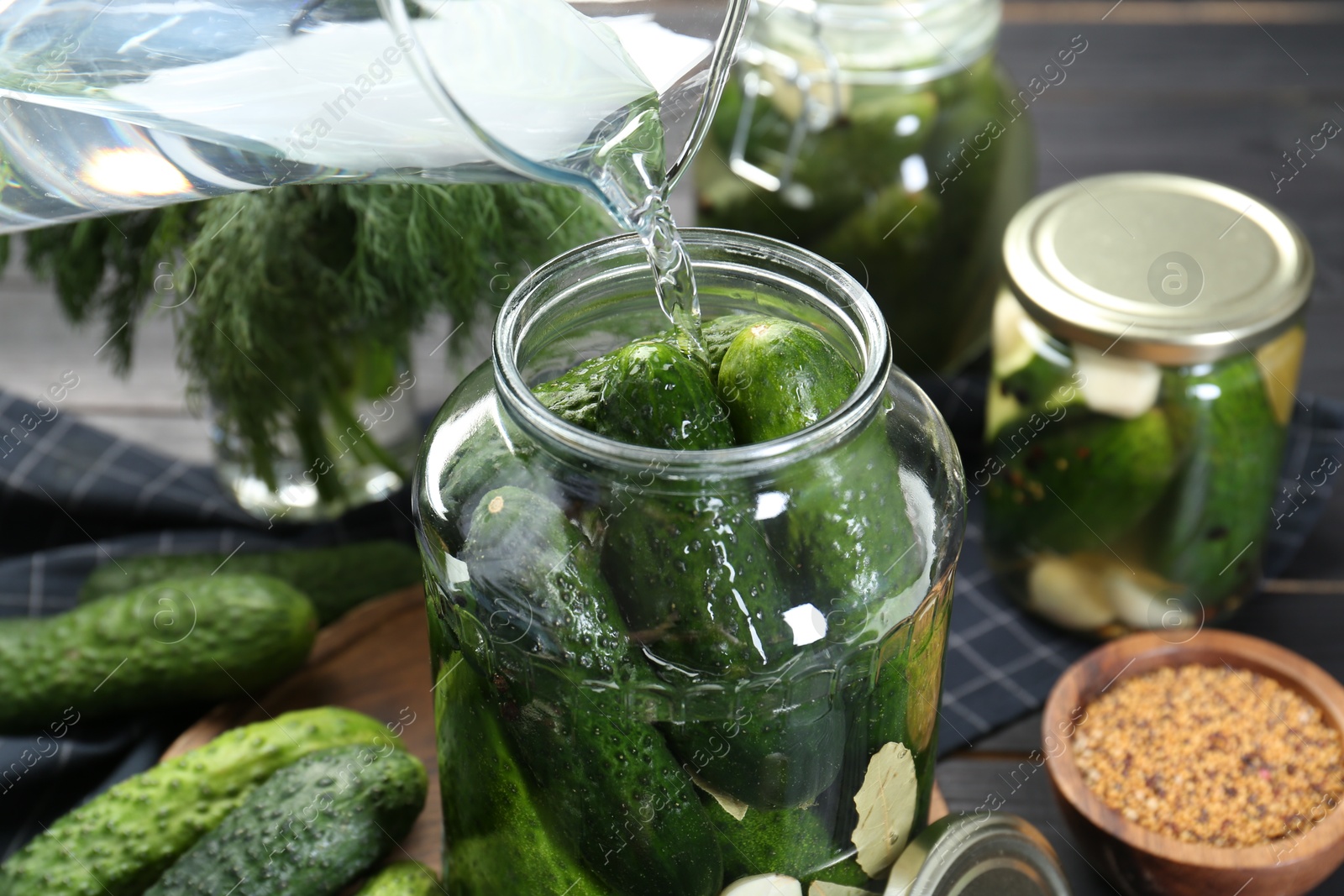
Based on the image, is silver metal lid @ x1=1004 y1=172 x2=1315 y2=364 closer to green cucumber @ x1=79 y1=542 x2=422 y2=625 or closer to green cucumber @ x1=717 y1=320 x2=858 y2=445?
green cucumber @ x1=717 y1=320 x2=858 y2=445

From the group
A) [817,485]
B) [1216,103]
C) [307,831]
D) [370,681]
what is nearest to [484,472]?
[817,485]

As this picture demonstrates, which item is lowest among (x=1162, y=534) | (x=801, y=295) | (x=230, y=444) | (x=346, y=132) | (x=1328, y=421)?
(x=1328, y=421)

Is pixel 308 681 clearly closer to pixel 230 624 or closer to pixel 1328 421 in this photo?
pixel 230 624

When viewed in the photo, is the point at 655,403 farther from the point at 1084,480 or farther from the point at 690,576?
the point at 1084,480

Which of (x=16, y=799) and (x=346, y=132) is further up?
(x=346, y=132)

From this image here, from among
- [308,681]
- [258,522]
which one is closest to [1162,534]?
[308,681]

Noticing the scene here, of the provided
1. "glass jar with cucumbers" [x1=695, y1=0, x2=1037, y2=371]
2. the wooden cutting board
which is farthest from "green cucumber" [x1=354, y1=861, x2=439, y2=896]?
"glass jar with cucumbers" [x1=695, y1=0, x2=1037, y2=371]
